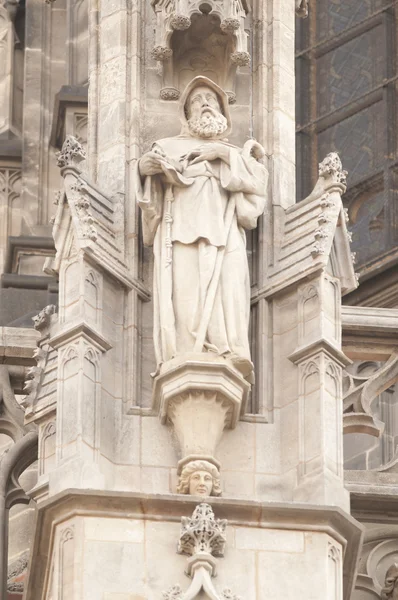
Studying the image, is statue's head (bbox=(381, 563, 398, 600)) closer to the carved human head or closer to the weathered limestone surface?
the weathered limestone surface

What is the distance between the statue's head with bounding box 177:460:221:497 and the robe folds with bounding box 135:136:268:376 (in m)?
0.56

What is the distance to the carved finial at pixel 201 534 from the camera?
18.3 m

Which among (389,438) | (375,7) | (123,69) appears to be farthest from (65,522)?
(375,7)

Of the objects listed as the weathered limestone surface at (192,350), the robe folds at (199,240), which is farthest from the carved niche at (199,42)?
Result: the robe folds at (199,240)

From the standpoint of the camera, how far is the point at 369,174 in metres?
28.9

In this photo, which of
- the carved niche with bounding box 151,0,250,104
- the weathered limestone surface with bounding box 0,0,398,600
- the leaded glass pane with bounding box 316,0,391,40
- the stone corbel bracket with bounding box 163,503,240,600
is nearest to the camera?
the stone corbel bracket with bounding box 163,503,240,600

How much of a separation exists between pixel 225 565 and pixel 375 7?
11938 millimetres

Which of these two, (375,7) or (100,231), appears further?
(375,7)

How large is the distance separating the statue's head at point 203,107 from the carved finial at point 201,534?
2.39m

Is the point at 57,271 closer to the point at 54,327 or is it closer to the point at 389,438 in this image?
the point at 54,327

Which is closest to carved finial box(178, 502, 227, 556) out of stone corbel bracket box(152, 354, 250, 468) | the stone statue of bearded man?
stone corbel bracket box(152, 354, 250, 468)

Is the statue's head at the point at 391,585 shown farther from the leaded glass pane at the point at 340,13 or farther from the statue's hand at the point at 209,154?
the leaded glass pane at the point at 340,13

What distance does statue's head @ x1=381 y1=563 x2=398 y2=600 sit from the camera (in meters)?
20.5

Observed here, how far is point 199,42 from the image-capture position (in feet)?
66.7
